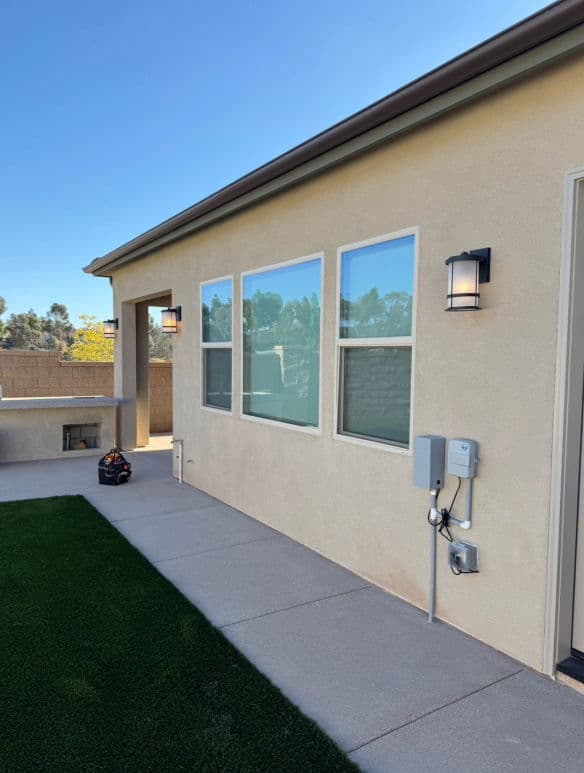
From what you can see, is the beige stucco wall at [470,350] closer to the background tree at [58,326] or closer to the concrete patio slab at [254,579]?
the concrete patio slab at [254,579]

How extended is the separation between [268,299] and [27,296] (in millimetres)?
43574

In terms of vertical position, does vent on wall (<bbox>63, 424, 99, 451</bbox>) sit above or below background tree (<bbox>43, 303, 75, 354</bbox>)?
below

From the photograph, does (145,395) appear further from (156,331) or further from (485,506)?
(156,331)

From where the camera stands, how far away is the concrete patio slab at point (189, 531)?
15.0 feet

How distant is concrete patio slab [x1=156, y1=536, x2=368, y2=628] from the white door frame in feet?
4.79

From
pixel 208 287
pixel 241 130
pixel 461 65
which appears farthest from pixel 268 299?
pixel 241 130

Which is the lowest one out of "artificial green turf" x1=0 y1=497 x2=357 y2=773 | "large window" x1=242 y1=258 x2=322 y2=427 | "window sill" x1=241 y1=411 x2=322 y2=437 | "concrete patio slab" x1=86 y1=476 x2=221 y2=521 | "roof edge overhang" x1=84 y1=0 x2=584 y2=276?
"concrete patio slab" x1=86 y1=476 x2=221 y2=521

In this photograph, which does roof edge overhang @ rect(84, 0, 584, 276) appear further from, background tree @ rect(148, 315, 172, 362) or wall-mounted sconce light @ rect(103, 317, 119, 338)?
background tree @ rect(148, 315, 172, 362)

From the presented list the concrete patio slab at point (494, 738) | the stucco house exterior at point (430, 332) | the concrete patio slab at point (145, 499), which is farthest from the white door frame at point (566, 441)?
the concrete patio slab at point (145, 499)

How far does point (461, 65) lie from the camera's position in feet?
9.05

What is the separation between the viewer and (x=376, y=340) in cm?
391

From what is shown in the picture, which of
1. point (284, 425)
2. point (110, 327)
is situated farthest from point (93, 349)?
point (284, 425)

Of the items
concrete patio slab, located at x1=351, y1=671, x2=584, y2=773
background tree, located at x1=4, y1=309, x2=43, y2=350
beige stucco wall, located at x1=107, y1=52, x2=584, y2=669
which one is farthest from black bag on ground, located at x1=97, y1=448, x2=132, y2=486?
background tree, located at x1=4, y1=309, x2=43, y2=350

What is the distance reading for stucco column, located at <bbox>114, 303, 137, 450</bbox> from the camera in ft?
30.9
